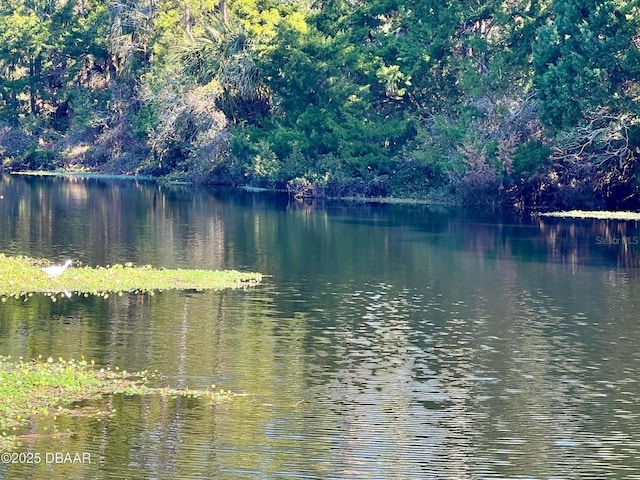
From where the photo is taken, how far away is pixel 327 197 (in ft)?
247

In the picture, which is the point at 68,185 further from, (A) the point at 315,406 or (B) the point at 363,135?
(A) the point at 315,406

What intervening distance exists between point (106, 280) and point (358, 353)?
1022 cm

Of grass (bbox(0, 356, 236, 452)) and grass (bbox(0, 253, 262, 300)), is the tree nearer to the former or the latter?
grass (bbox(0, 253, 262, 300))

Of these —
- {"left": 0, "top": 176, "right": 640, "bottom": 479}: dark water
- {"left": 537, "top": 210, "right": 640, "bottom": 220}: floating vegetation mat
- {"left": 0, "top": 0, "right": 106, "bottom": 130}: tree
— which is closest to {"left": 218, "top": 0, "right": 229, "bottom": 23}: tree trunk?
{"left": 0, "top": 0, "right": 106, "bottom": 130}: tree

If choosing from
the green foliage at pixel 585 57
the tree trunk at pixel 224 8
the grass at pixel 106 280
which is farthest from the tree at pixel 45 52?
the grass at pixel 106 280

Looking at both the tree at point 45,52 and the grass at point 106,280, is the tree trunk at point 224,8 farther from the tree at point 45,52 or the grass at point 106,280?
the grass at point 106,280

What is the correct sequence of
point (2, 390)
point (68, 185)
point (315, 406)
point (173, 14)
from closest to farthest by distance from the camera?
1. point (2, 390)
2. point (315, 406)
3. point (68, 185)
4. point (173, 14)

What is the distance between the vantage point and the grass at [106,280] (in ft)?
112

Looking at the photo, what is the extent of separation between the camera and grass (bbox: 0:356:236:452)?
20.6m

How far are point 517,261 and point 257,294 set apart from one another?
12.6m

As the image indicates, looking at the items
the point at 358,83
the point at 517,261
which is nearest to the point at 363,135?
the point at 358,83

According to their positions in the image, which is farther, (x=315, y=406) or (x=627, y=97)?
(x=627, y=97)

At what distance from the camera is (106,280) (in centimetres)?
3538

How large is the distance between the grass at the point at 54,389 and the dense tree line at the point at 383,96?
40.2 meters
